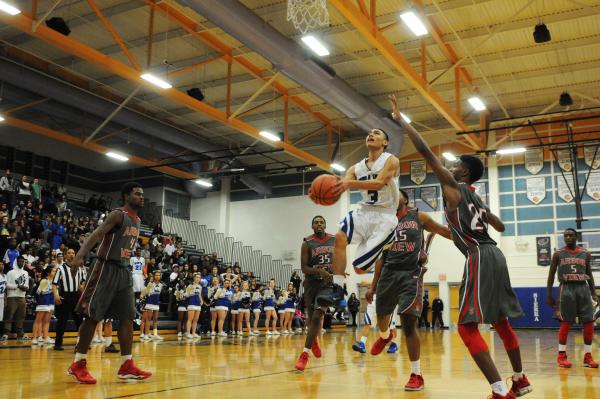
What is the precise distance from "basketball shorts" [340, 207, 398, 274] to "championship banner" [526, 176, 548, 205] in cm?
2254

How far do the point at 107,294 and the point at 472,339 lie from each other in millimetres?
3465

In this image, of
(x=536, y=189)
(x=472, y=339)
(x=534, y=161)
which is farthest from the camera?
(x=534, y=161)

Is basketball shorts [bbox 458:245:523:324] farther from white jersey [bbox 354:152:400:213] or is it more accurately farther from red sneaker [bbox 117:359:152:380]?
red sneaker [bbox 117:359:152:380]

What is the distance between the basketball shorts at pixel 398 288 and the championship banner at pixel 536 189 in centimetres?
2159

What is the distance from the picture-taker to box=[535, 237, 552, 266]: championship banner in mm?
24781

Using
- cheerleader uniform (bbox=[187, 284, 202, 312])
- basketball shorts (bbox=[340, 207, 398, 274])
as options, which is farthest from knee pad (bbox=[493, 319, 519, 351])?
cheerleader uniform (bbox=[187, 284, 202, 312])

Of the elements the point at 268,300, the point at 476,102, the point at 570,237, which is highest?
the point at 476,102

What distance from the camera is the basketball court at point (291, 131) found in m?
7.20

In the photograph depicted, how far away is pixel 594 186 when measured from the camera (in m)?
24.6

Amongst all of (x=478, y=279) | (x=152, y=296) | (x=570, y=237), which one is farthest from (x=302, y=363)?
(x=152, y=296)

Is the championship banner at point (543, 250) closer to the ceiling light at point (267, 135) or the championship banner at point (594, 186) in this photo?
the championship banner at point (594, 186)

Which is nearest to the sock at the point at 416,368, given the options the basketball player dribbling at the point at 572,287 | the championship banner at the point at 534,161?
the basketball player dribbling at the point at 572,287

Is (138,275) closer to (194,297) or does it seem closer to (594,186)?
(194,297)

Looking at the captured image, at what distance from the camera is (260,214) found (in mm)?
31562
